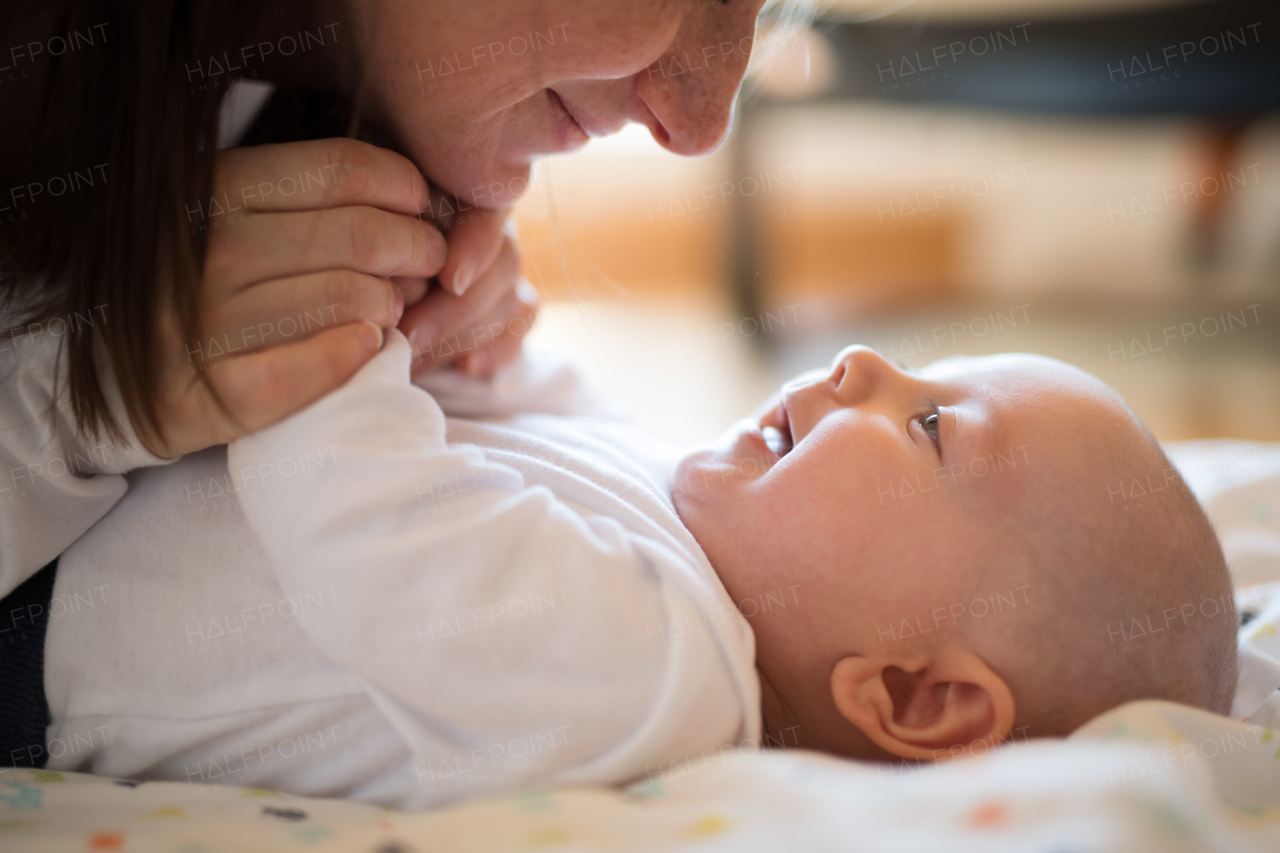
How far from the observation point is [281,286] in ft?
2.41

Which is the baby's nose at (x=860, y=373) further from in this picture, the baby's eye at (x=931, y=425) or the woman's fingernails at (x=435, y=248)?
the woman's fingernails at (x=435, y=248)

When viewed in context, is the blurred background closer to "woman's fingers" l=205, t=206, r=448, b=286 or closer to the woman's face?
the woman's face

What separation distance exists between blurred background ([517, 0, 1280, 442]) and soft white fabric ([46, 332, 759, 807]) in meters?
0.88

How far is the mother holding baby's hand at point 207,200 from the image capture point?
0.69m

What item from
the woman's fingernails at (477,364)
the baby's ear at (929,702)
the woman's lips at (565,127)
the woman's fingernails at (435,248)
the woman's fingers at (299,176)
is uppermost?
the woman's lips at (565,127)

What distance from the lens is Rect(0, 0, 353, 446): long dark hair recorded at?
687 mm

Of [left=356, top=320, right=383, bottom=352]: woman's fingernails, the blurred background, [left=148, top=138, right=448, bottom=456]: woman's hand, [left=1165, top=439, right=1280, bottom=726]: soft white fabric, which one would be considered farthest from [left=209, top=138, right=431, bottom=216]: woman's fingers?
[left=1165, top=439, right=1280, bottom=726]: soft white fabric

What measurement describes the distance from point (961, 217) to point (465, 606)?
3525mm

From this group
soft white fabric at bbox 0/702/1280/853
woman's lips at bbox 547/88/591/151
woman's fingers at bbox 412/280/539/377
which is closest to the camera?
soft white fabric at bbox 0/702/1280/853

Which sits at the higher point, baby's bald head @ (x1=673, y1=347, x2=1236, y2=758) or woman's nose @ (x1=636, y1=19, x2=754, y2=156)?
woman's nose @ (x1=636, y1=19, x2=754, y2=156)

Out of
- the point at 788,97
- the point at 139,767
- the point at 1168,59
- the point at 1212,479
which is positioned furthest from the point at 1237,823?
the point at 1168,59

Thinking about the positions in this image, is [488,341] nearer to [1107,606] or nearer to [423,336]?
[423,336]

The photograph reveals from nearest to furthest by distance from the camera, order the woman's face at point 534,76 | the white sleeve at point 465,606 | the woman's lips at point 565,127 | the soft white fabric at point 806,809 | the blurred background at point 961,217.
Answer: the soft white fabric at point 806,809 → the white sleeve at point 465,606 → the woman's face at point 534,76 → the woman's lips at point 565,127 → the blurred background at point 961,217

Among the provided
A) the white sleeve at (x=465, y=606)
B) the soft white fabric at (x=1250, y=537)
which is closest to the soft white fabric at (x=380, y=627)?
the white sleeve at (x=465, y=606)
